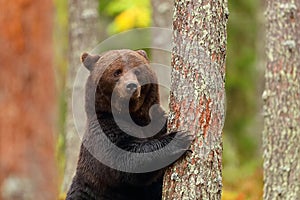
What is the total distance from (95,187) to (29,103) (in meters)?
2.63

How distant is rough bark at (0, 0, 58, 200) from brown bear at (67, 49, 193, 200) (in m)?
1.81

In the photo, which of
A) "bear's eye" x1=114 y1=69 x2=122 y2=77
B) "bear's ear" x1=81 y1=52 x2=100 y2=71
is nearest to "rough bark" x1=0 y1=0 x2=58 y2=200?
"bear's eye" x1=114 y1=69 x2=122 y2=77

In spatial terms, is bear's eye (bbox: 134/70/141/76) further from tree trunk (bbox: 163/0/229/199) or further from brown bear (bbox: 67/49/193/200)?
tree trunk (bbox: 163/0/229/199)

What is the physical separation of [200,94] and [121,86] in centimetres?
129

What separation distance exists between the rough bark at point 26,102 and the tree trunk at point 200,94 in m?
1.62

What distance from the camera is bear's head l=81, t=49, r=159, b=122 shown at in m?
7.76

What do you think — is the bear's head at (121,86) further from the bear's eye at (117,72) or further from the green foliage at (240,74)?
the green foliage at (240,74)

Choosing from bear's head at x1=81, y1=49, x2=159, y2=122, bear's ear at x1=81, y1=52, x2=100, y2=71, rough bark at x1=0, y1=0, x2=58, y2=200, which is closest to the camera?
rough bark at x1=0, y1=0, x2=58, y2=200

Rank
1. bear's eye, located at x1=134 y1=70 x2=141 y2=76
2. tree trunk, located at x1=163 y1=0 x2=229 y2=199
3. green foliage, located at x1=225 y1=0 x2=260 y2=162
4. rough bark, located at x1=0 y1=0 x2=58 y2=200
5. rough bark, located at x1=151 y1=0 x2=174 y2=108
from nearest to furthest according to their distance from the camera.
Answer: rough bark, located at x1=0 y1=0 x2=58 y2=200 → tree trunk, located at x1=163 y1=0 x2=229 y2=199 → bear's eye, located at x1=134 y1=70 x2=141 y2=76 → rough bark, located at x1=151 y1=0 x2=174 y2=108 → green foliage, located at x1=225 y1=0 x2=260 y2=162

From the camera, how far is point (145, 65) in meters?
7.98

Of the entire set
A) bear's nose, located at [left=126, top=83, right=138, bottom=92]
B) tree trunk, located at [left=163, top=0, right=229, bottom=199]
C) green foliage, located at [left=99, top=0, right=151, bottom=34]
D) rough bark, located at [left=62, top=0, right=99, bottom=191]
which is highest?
green foliage, located at [left=99, top=0, right=151, bottom=34]

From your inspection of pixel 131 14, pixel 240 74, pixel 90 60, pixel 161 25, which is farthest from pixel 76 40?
pixel 240 74

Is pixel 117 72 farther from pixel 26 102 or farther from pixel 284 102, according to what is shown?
pixel 26 102

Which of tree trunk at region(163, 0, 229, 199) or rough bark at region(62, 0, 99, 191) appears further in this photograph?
rough bark at region(62, 0, 99, 191)
